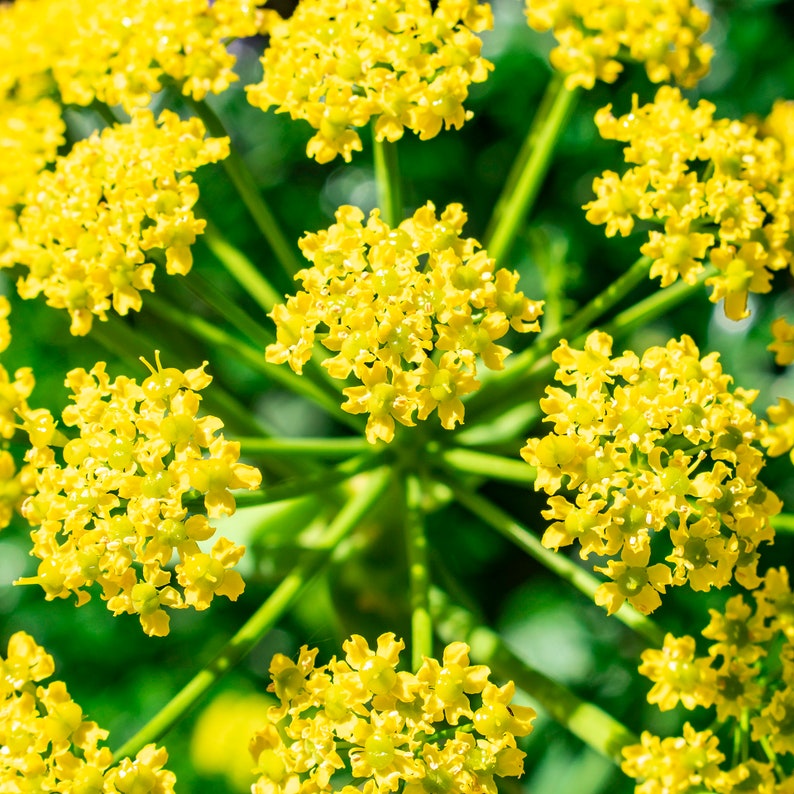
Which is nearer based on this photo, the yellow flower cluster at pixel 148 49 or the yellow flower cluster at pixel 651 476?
the yellow flower cluster at pixel 651 476

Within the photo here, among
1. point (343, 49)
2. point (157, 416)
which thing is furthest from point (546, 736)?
point (343, 49)

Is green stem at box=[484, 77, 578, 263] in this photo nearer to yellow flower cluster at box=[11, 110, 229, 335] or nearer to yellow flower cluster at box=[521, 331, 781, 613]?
yellow flower cluster at box=[521, 331, 781, 613]

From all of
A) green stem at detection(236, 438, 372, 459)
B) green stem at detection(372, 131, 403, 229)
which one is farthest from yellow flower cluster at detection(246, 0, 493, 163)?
green stem at detection(236, 438, 372, 459)

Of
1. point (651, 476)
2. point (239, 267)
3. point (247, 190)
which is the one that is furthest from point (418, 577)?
point (247, 190)

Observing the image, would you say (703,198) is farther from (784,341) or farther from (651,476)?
(651,476)

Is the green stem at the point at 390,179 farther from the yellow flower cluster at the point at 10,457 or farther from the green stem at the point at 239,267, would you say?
the yellow flower cluster at the point at 10,457

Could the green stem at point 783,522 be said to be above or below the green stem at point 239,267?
below

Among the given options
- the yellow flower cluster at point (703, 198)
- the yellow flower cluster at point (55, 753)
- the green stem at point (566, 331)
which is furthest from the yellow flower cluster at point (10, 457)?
the yellow flower cluster at point (703, 198)
